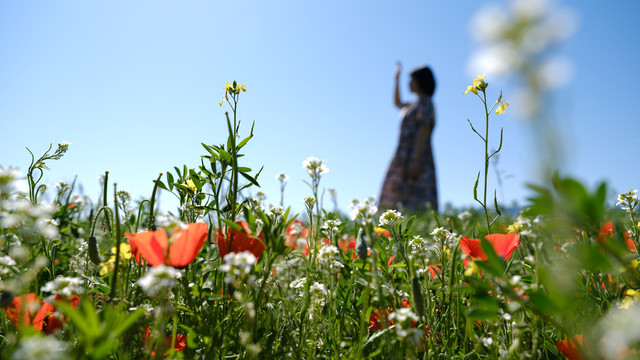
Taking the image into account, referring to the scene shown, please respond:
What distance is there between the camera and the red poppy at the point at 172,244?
677mm

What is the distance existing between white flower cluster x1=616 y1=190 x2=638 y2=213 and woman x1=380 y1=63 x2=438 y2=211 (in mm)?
6641

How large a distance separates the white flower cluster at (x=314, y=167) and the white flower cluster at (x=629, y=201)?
3.08ft

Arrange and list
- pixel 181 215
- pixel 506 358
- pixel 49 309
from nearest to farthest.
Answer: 1. pixel 506 358
2. pixel 49 309
3. pixel 181 215

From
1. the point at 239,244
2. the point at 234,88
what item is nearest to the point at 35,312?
the point at 239,244

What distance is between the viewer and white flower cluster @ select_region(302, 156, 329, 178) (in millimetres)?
1029

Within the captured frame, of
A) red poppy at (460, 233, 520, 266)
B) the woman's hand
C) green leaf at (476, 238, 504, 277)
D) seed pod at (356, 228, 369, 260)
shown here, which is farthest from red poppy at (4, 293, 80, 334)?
the woman's hand

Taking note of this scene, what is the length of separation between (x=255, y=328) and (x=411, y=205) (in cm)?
727

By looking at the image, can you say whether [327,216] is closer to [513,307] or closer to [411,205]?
[513,307]

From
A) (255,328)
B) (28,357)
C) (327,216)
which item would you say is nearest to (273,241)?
(255,328)

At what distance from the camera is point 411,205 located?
7805 millimetres

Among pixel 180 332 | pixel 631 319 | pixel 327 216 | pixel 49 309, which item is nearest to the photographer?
pixel 631 319

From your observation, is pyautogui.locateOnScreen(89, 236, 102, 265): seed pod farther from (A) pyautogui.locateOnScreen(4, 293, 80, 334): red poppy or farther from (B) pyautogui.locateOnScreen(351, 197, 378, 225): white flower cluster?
(B) pyautogui.locateOnScreen(351, 197, 378, 225): white flower cluster

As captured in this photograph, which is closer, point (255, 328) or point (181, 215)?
point (255, 328)

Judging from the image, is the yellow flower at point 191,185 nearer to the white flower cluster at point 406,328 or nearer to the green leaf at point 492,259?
the white flower cluster at point 406,328
